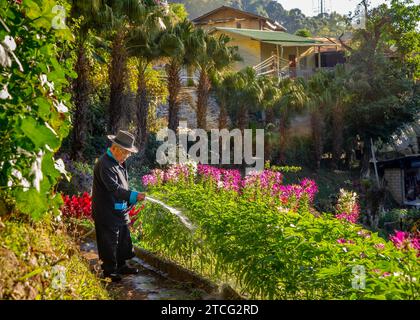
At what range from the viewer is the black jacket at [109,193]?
24.1 feet

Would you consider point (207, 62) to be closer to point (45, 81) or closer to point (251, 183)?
point (251, 183)

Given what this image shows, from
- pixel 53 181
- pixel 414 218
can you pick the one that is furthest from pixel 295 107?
pixel 53 181

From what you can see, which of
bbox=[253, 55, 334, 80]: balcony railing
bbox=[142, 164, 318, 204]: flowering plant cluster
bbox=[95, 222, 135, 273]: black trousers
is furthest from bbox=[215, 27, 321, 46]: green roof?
bbox=[95, 222, 135, 273]: black trousers

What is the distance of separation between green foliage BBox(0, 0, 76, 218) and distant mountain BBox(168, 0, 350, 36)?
295 ft

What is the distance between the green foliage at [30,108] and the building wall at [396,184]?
1378 inches

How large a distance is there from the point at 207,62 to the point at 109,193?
2074 centimetres

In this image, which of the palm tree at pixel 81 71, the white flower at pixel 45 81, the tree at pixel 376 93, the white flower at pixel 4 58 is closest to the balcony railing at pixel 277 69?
the tree at pixel 376 93

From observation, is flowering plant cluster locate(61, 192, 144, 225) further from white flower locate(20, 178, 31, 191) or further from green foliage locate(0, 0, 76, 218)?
white flower locate(20, 178, 31, 191)

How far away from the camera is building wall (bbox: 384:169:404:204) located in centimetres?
3812

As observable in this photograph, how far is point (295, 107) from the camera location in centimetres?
3491

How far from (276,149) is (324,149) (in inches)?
244

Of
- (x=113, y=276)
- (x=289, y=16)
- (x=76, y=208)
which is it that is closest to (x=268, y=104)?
(x=76, y=208)

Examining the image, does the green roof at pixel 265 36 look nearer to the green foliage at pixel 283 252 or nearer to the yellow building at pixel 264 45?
the yellow building at pixel 264 45
